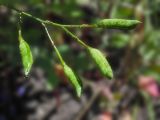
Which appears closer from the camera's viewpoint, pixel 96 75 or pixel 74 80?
pixel 74 80

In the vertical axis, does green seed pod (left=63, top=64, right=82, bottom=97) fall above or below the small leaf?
below

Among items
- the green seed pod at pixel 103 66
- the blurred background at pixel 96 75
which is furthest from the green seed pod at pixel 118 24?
the blurred background at pixel 96 75

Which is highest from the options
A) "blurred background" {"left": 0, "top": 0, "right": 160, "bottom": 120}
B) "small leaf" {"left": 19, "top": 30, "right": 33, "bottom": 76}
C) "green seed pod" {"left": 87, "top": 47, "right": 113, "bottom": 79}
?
"blurred background" {"left": 0, "top": 0, "right": 160, "bottom": 120}

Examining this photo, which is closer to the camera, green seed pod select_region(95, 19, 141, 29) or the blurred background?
green seed pod select_region(95, 19, 141, 29)

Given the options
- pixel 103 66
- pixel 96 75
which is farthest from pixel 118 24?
pixel 96 75

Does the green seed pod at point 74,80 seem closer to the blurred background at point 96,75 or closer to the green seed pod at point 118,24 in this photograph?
the green seed pod at point 118,24

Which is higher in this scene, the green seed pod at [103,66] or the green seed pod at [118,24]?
the green seed pod at [118,24]

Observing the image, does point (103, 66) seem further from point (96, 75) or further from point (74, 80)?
point (96, 75)

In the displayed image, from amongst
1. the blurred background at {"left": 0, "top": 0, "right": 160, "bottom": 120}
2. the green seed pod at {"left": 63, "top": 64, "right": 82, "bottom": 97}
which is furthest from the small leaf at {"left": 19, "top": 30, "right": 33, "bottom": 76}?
the blurred background at {"left": 0, "top": 0, "right": 160, "bottom": 120}

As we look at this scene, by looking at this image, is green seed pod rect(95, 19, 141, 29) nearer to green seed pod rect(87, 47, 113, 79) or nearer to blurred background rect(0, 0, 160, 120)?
green seed pod rect(87, 47, 113, 79)
